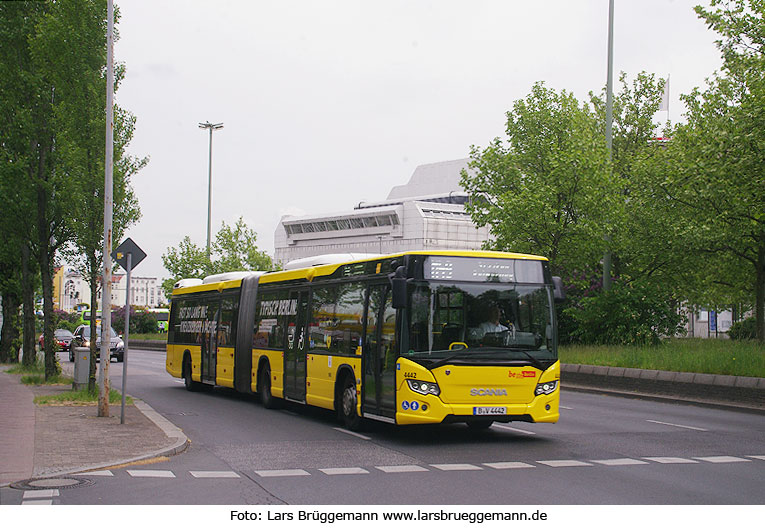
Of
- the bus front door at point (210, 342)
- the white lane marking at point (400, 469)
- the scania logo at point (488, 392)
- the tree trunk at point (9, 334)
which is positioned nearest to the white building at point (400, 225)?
the tree trunk at point (9, 334)

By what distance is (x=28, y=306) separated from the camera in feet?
97.6

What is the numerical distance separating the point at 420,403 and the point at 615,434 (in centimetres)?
364

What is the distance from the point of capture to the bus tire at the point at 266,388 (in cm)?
1923

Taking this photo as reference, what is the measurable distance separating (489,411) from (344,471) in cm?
323

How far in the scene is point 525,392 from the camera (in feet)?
44.0

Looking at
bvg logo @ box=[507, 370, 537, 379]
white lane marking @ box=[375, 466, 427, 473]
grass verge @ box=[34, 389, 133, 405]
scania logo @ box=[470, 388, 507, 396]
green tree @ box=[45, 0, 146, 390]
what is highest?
green tree @ box=[45, 0, 146, 390]

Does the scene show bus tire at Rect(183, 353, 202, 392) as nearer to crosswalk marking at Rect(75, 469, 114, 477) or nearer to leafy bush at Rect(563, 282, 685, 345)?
leafy bush at Rect(563, 282, 685, 345)

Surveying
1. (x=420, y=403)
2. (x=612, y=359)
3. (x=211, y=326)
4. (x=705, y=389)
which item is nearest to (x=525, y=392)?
(x=420, y=403)

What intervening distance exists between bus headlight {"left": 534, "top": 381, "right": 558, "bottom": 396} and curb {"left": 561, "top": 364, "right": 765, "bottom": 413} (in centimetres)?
783

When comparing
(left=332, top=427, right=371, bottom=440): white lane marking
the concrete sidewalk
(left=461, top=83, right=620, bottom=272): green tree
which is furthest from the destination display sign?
(left=461, top=83, right=620, bottom=272): green tree

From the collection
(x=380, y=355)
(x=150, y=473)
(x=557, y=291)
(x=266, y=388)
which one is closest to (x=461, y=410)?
(x=380, y=355)

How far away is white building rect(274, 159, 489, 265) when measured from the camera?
502 feet

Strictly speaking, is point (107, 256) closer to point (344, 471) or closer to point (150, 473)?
point (150, 473)

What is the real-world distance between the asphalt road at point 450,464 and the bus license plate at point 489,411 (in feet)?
1.45
